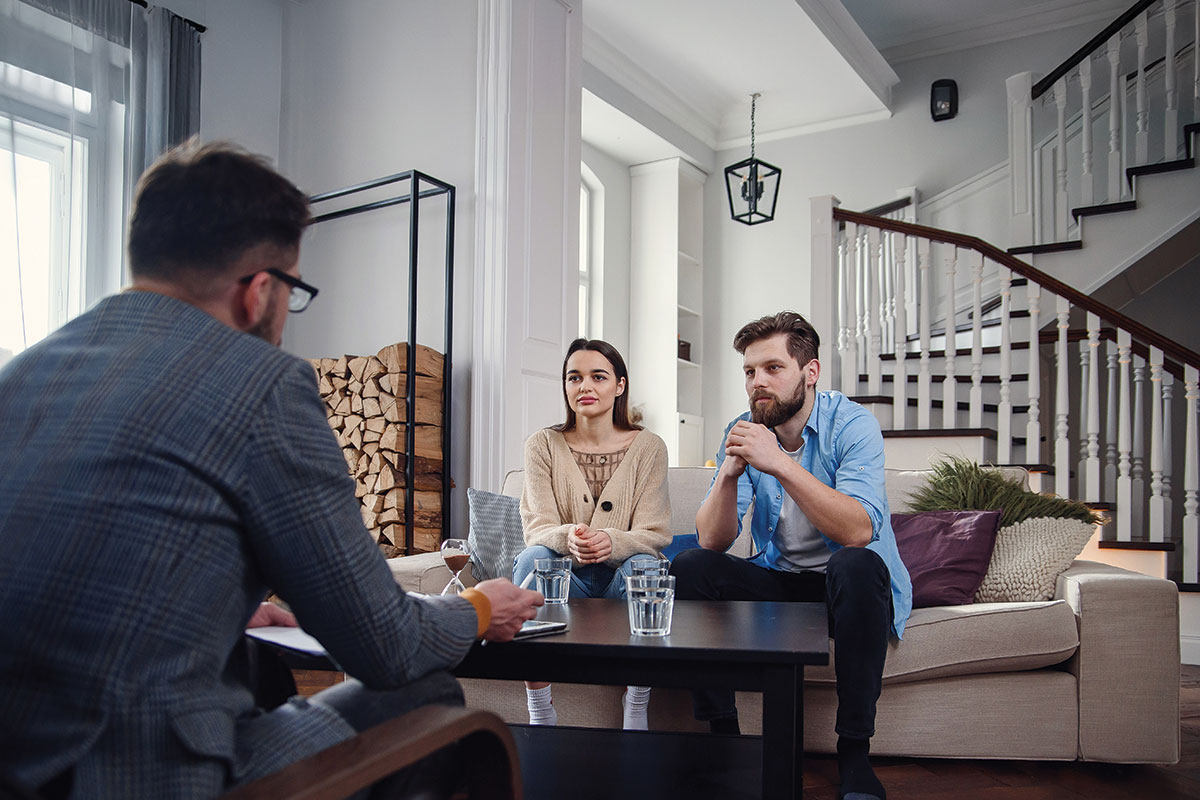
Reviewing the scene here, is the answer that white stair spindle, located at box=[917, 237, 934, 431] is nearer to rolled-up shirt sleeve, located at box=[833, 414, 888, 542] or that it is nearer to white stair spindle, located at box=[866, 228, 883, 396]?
white stair spindle, located at box=[866, 228, 883, 396]

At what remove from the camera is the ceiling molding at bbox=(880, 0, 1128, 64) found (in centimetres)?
575

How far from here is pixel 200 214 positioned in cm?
85

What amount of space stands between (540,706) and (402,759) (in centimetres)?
141

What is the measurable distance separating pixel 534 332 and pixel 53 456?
9.75 feet

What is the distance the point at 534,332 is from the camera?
370 centimetres

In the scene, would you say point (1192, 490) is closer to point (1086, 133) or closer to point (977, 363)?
point (977, 363)

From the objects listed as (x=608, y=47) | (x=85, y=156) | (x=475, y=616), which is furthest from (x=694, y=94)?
(x=475, y=616)

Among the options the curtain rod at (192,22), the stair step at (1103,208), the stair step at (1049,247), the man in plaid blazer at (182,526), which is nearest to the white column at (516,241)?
the curtain rod at (192,22)

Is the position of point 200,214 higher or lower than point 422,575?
higher

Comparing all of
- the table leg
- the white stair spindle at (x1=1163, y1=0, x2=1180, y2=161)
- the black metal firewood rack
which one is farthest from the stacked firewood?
the white stair spindle at (x1=1163, y1=0, x2=1180, y2=161)

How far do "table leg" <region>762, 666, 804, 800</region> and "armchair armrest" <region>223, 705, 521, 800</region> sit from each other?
498 mm

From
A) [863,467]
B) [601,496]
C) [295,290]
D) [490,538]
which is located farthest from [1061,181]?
[295,290]

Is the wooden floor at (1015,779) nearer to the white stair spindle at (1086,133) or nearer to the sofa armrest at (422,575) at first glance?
the sofa armrest at (422,575)

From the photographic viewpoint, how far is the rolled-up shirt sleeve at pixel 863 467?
6.75ft
